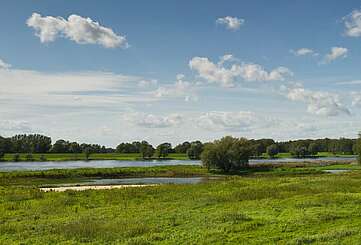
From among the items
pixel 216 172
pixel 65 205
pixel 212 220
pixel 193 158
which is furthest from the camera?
pixel 193 158

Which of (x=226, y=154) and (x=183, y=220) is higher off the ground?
(x=226, y=154)

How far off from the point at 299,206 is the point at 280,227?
24.7 ft

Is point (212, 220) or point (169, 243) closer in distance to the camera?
point (169, 243)

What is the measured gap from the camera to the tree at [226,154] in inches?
3971

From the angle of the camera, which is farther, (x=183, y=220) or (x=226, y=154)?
(x=226, y=154)

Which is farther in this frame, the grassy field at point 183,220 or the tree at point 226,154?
the tree at point 226,154

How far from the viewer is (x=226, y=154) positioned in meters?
100

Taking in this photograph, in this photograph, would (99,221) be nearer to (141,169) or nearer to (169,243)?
(169,243)

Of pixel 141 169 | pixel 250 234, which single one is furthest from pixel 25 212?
pixel 141 169

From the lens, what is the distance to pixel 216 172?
101500mm

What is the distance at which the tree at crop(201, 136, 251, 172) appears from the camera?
101 meters

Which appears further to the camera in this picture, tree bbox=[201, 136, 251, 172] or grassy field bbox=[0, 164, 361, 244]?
tree bbox=[201, 136, 251, 172]

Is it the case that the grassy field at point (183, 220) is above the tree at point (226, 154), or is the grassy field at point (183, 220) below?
below

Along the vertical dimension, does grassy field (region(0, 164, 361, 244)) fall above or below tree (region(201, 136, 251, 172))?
below
